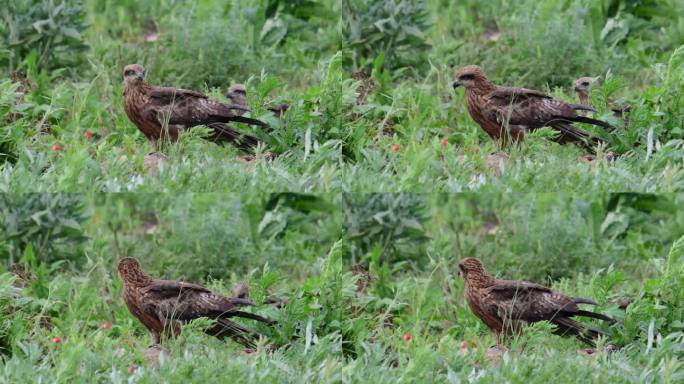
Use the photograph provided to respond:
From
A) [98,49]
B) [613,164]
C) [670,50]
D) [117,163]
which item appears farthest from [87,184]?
[670,50]

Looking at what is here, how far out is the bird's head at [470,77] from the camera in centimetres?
880

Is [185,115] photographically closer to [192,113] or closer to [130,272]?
[192,113]

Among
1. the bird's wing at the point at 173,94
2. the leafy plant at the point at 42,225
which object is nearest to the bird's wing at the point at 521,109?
the bird's wing at the point at 173,94

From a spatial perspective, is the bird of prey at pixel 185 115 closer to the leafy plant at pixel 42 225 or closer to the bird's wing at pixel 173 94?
the bird's wing at pixel 173 94

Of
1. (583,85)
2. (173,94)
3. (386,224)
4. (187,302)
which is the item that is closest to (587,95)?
(583,85)

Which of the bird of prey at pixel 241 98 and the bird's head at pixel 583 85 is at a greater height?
the bird's head at pixel 583 85

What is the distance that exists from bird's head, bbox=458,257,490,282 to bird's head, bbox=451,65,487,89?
3.45 feet

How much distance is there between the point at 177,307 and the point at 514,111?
7.58 feet

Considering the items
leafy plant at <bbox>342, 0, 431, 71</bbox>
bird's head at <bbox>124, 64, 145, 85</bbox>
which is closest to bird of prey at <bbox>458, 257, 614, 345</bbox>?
leafy plant at <bbox>342, 0, 431, 71</bbox>

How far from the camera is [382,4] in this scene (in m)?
9.01

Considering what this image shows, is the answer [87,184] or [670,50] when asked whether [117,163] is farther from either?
[670,50]

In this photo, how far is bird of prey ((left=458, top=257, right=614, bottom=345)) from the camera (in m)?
8.61

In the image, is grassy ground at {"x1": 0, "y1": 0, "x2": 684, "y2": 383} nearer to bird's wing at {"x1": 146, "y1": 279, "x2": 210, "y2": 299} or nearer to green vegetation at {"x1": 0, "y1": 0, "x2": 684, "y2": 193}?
green vegetation at {"x1": 0, "y1": 0, "x2": 684, "y2": 193}

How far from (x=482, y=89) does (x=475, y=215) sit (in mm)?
813
